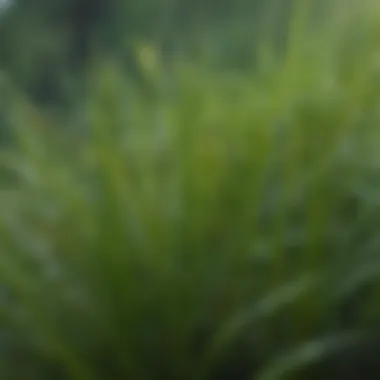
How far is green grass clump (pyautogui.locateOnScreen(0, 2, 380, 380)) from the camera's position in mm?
856

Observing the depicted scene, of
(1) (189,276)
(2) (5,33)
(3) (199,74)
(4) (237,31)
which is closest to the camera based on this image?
(1) (189,276)

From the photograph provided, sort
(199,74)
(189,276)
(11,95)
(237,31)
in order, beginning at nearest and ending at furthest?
(189,276), (199,74), (11,95), (237,31)

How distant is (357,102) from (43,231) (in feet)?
1.15

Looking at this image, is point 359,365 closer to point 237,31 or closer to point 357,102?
point 357,102

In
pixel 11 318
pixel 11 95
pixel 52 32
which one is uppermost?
pixel 52 32

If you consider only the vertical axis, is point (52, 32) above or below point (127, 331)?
above

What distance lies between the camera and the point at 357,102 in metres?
0.89

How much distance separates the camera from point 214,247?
884 millimetres

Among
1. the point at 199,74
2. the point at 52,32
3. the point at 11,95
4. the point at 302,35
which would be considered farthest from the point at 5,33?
the point at 302,35

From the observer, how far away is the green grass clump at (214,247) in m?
0.86

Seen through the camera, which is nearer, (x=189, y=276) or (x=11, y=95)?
(x=189, y=276)

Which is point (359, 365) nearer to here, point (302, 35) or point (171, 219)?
point (171, 219)

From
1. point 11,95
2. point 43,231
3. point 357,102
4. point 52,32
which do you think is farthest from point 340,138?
point 52,32

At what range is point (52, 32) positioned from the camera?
1558mm
